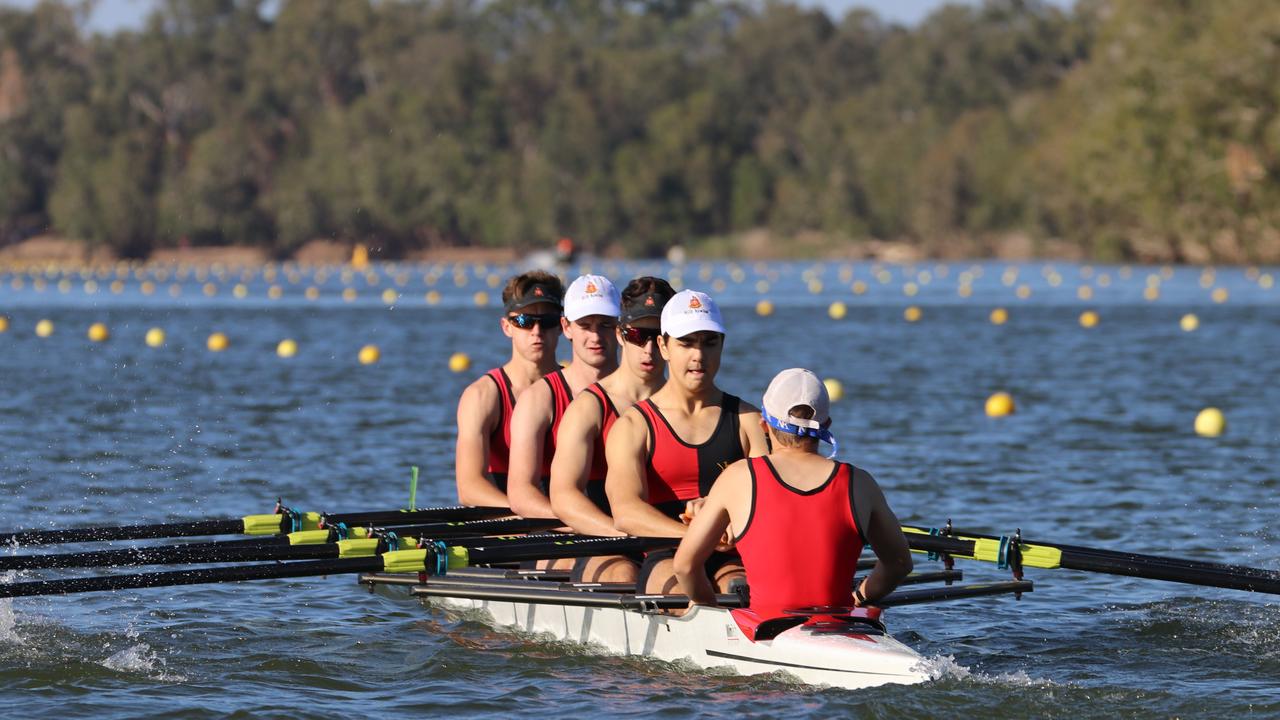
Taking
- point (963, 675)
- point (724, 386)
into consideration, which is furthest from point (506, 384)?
point (724, 386)

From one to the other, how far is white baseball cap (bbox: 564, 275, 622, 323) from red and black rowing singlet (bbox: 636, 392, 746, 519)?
103 cm

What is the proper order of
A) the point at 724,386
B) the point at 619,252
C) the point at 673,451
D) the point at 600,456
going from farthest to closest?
the point at 619,252
the point at 724,386
the point at 600,456
the point at 673,451

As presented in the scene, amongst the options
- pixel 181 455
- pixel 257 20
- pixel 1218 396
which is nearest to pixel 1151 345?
pixel 1218 396

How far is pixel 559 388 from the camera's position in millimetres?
9953

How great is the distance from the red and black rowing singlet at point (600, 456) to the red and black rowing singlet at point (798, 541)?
1487mm

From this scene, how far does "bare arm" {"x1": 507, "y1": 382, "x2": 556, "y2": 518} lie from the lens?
996 centimetres

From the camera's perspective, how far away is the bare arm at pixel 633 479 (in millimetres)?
8664

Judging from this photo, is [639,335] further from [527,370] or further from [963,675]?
[963,675]

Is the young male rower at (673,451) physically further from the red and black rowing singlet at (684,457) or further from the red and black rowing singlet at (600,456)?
the red and black rowing singlet at (600,456)

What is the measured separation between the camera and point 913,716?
7.88 metres

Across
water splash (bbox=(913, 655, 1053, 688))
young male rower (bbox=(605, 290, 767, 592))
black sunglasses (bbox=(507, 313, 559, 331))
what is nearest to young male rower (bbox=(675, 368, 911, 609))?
water splash (bbox=(913, 655, 1053, 688))

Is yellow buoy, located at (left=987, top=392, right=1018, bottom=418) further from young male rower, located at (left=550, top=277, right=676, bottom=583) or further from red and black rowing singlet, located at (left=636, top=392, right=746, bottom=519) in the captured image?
red and black rowing singlet, located at (left=636, top=392, right=746, bottom=519)

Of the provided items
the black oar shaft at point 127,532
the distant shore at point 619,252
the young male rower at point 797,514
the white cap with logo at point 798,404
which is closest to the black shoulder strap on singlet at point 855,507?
the young male rower at point 797,514

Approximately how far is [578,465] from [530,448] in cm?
78
